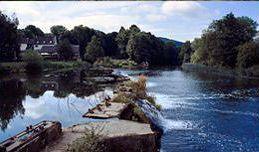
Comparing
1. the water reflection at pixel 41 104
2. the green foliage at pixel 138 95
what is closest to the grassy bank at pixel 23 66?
the water reflection at pixel 41 104

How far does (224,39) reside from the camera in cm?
6781

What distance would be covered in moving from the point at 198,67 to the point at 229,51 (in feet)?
33.0

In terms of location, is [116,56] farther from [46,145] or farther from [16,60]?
[46,145]

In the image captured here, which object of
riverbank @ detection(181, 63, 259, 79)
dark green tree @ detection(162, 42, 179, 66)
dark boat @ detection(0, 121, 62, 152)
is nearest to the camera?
dark boat @ detection(0, 121, 62, 152)

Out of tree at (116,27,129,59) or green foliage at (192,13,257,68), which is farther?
tree at (116,27,129,59)

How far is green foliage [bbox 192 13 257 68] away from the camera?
67000 mm

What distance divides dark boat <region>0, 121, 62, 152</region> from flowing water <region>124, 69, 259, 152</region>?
530 centimetres

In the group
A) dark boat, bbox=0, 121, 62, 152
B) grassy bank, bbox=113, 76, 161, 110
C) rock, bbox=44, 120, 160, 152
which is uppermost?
grassy bank, bbox=113, 76, 161, 110

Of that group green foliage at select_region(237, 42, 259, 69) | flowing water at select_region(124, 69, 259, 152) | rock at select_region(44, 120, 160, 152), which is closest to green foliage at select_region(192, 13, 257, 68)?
green foliage at select_region(237, 42, 259, 69)

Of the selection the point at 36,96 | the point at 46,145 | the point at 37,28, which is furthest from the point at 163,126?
the point at 37,28

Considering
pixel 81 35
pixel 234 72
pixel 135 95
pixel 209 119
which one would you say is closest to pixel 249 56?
pixel 234 72

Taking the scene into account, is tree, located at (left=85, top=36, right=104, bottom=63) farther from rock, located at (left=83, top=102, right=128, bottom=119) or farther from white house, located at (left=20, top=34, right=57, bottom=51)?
rock, located at (left=83, top=102, right=128, bottom=119)

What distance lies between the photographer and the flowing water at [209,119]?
1913cm

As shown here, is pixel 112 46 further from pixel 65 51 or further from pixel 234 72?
pixel 234 72
